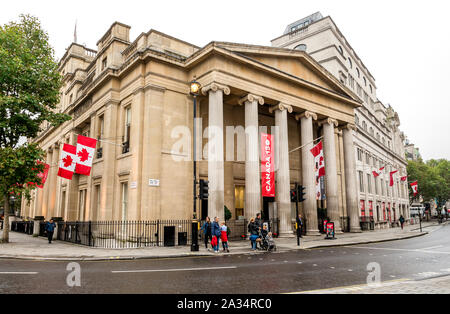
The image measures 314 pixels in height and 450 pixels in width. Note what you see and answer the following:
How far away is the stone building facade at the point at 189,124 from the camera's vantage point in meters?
19.8

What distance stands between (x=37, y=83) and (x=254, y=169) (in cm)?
1640

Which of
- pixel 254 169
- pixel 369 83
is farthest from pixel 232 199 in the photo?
pixel 369 83

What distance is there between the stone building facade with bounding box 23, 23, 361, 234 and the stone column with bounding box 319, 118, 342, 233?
94 millimetres

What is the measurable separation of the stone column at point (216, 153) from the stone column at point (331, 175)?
39.3ft

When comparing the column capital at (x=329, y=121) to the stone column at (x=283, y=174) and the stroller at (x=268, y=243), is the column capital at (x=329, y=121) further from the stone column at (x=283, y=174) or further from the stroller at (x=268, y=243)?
the stroller at (x=268, y=243)

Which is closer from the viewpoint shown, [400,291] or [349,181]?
[400,291]

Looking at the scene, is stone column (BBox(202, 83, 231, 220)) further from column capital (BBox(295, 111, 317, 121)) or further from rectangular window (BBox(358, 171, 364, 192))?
rectangular window (BBox(358, 171, 364, 192))

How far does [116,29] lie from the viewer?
961 inches

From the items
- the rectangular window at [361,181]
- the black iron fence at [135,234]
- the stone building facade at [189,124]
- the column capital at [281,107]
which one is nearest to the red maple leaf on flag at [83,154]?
the stone building facade at [189,124]

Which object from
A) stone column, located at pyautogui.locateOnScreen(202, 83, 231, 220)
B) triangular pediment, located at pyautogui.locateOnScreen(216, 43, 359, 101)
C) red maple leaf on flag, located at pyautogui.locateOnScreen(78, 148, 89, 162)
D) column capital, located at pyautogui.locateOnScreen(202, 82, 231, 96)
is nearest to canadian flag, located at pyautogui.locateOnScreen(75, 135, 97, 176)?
red maple leaf on flag, located at pyautogui.locateOnScreen(78, 148, 89, 162)

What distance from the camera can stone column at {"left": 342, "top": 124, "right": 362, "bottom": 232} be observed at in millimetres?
28656

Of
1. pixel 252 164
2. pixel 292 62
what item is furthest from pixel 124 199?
pixel 292 62
